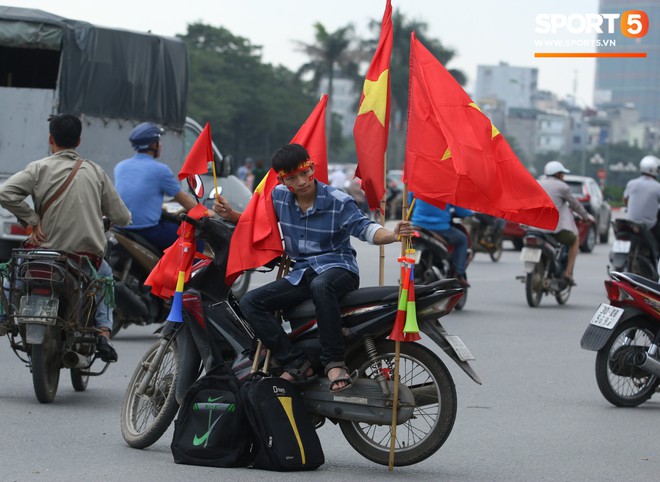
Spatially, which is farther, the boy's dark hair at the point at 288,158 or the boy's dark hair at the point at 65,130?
the boy's dark hair at the point at 65,130

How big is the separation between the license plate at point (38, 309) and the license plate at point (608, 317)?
3552mm

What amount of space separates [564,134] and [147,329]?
6978 inches

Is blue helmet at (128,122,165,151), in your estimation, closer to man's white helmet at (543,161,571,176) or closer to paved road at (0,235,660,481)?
paved road at (0,235,660,481)

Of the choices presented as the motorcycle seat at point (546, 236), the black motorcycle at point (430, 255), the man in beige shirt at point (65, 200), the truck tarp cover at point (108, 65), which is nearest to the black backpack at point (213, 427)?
the man in beige shirt at point (65, 200)

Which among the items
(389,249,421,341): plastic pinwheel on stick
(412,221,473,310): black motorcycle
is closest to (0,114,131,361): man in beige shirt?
(389,249,421,341): plastic pinwheel on stick

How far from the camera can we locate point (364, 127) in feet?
23.3

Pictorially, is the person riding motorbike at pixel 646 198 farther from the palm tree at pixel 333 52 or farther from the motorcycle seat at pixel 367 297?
the palm tree at pixel 333 52

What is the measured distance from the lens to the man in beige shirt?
27.6 ft

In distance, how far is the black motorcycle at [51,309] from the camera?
8234 mm

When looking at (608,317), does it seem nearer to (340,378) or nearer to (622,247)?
(340,378)

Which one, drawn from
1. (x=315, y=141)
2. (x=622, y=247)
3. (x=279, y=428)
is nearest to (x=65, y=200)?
(x=315, y=141)

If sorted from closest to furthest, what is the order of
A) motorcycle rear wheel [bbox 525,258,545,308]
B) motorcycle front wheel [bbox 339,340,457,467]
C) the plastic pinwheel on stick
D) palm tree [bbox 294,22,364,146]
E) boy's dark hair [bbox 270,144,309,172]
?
the plastic pinwheel on stick, motorcycle front wheel [bbox 339,340,457,467], boy's dark hair [bbox 270,144,309,172], motorcycle rear wheel [bbox 525,258,545,308], palm tree [bbox 294,22,364,146]

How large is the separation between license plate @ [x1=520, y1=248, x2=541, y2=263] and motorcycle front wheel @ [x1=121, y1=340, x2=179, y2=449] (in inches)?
377

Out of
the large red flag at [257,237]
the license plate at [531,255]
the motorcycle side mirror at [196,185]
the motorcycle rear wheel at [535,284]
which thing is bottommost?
the motorcycle rear wheel at [535,284]
